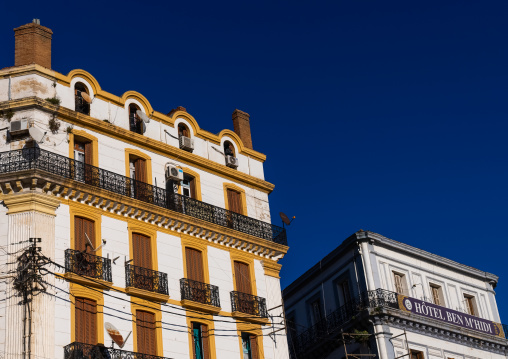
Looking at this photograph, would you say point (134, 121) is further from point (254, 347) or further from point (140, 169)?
point (254, 347)

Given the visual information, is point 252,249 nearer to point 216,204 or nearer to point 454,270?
point 216,204

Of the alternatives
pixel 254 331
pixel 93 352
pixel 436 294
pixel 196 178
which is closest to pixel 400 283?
pixel 436 294

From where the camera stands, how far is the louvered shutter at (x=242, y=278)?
1569 inches

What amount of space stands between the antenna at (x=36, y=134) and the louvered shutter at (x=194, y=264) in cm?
816

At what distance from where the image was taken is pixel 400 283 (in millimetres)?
48125

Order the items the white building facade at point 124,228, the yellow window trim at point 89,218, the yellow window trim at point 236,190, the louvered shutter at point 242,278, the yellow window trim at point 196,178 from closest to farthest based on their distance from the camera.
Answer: the white building facade at point 124,228 < the yellow window trim at point 89,218 < the louvered shutter at point 242,278 < the yellow window trim at point 196,178 < the yellow window trim at point 236,190

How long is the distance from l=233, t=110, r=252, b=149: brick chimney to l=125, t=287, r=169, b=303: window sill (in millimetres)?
11770

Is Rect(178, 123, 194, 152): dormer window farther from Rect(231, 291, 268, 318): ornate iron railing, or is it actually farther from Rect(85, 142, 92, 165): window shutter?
Rect(231, 291, 268, 318): ornate iron railing

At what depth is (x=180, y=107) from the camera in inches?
1751

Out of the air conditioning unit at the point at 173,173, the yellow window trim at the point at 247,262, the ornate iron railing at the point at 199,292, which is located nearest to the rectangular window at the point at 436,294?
the yellow window trim at the point at 247,262

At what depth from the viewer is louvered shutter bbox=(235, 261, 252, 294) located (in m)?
39.8

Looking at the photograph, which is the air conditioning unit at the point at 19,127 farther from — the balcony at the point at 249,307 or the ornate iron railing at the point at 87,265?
the balcony at the point at 249,307

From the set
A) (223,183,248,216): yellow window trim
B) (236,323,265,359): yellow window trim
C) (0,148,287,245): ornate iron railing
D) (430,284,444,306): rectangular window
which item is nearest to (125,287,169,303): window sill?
(236,323,265,359): yellow window trim

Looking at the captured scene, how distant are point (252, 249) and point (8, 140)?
1241cm
